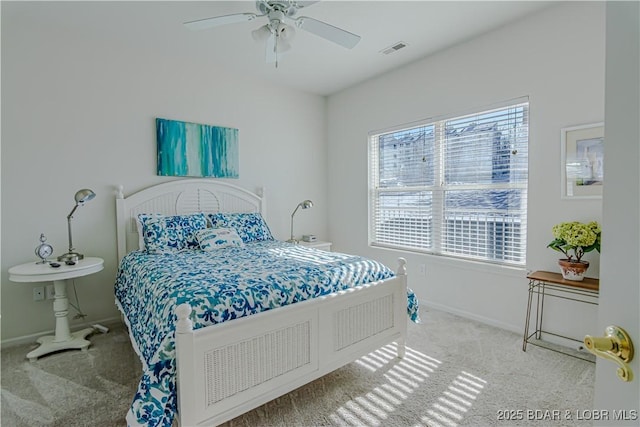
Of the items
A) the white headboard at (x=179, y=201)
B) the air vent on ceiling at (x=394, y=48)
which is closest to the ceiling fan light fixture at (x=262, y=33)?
the air vent on ceiling at (x=394, y=48)

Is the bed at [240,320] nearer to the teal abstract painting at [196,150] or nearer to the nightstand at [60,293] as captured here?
the nightstand at [60,293]

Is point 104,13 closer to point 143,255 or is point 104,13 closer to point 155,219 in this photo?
point 155,219

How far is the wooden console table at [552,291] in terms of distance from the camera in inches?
87.8

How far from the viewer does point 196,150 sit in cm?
350

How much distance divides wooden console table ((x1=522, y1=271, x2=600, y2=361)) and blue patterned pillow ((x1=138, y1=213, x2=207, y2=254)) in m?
2.94

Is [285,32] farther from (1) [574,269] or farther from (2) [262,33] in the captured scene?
(1) [574,269]

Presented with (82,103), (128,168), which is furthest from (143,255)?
(82,103)

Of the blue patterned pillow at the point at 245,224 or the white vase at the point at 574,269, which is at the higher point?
the blue patterned pillow at the point at 245,224

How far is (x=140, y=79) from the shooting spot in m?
3.18

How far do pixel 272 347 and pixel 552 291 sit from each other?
2.32 m

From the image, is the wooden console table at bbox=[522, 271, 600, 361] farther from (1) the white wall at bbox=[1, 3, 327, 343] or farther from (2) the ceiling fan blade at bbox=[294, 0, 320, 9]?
(1) the white wall at bbox=[1, 3, 327, 343]

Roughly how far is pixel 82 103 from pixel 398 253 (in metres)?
3.58

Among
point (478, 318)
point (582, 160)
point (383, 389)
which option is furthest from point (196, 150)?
point (582, 160)

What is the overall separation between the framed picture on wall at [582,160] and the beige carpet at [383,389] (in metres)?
1.24
